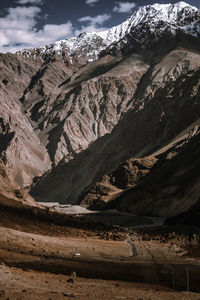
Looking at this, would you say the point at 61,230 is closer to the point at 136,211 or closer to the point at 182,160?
the point at 136,211

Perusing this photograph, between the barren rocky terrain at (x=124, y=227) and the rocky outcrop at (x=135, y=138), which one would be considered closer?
the barren rocky terrain at (x=124, y=227)

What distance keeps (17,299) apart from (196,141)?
83554 millimetres

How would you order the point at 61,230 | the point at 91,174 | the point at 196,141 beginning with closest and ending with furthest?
the point at 61,230 < the point at 196,141 < the point at 91,174

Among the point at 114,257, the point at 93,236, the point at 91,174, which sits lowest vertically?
the point at 91,174

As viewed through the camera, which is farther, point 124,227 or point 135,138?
point 135,138

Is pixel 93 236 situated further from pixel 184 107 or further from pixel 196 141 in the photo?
pixel 184 107

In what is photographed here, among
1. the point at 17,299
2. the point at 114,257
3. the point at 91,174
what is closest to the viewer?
the point at 17,299

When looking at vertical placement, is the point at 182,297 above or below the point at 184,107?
above

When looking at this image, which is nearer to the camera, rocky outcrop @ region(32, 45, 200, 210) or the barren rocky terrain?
the barren rocky terrain

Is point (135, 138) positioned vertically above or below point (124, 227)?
below

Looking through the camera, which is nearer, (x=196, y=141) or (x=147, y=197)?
(x=147, y=197)

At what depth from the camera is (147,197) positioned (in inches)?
3329

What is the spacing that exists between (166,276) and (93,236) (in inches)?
573

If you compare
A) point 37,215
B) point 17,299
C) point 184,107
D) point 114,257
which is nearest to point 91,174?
point 184,107
